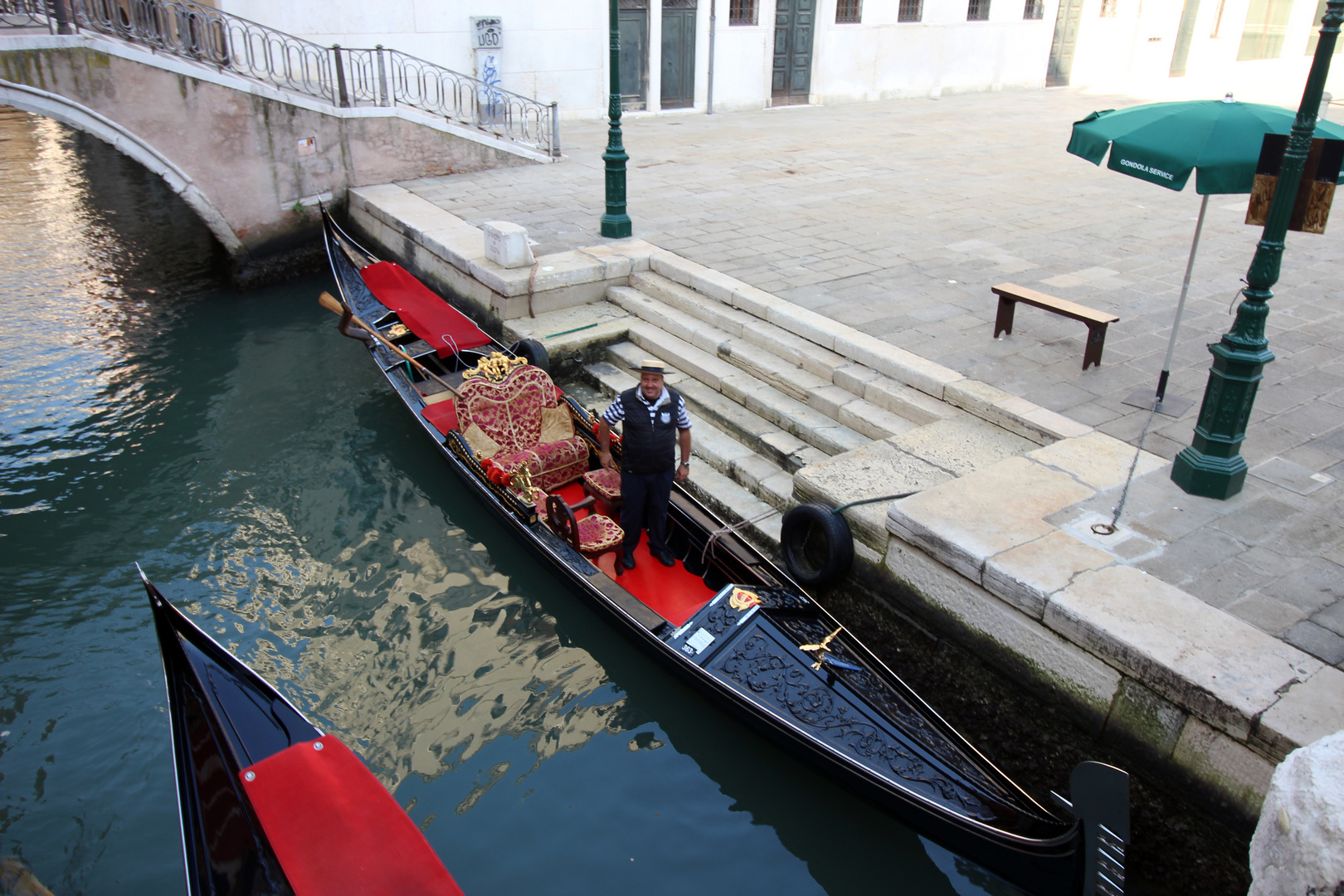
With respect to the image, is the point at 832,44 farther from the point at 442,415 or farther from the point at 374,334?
the point at 442,415

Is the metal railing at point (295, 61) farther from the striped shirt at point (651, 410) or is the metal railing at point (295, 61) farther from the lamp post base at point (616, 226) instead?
the striped shirt at point (651, 410)

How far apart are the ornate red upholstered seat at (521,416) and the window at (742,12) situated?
11.1 metres

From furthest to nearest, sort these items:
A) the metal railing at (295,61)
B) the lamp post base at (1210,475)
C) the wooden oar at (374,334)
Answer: the metal railing at (295,61)
the wooden oar at (374,334)
the lamp post base at (1210,475)

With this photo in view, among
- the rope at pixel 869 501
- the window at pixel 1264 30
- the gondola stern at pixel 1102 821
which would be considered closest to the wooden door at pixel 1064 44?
the window at pixel 1264 30

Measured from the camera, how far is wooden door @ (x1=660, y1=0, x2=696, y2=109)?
14.0 metres

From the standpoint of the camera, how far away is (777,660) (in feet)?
13.1

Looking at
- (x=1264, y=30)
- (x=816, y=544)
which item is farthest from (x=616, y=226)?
(x=1264, y=30)

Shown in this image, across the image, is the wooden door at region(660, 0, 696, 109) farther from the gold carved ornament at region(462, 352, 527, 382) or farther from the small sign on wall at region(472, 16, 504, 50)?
the gold carved ornament at region(462, 352, 527, 382)

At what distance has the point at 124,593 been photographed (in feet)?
16.8

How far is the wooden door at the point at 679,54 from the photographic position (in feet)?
46.0

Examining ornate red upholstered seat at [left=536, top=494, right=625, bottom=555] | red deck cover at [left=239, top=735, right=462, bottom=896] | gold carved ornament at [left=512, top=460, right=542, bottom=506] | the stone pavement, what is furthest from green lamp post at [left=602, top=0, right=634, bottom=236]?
red deck cover at [left=239, top=735, right=462, bottom=896]

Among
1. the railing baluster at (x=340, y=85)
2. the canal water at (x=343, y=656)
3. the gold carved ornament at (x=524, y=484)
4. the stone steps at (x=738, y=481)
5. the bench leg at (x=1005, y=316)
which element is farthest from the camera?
the railing baluster at (x=340, y=85)

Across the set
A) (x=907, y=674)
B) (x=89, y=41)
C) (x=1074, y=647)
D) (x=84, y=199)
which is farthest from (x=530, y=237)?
(x=84, y=199)

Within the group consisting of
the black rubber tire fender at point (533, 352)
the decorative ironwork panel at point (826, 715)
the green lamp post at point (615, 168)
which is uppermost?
the green lamp post at point (615, 168)
